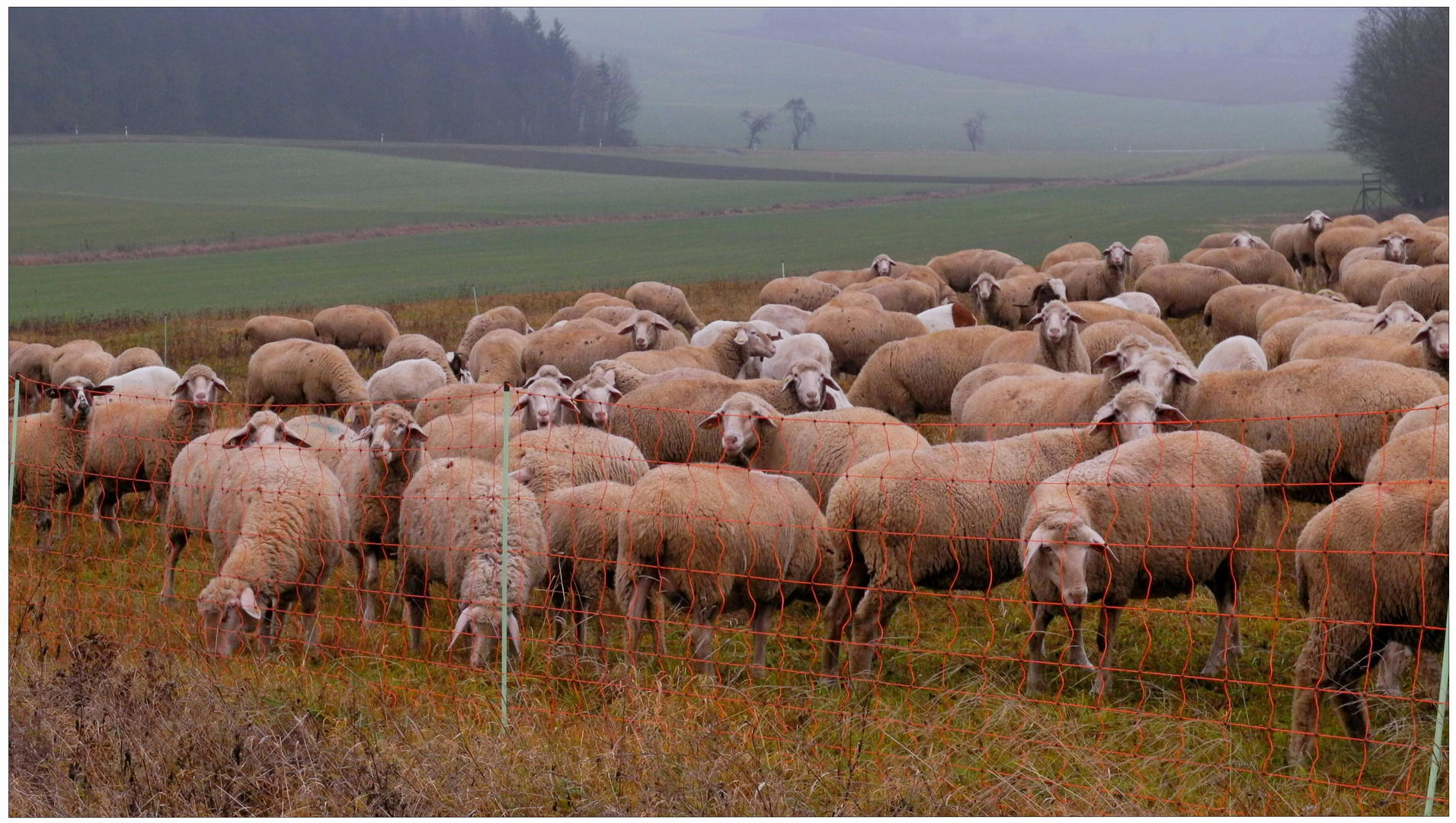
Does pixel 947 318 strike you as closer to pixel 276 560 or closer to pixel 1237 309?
pixel 1237 309

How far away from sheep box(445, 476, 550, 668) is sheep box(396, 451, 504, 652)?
0.5 inches

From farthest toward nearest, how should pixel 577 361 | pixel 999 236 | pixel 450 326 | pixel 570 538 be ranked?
1. pixel 999 236
2. pixel 450 326
3. pixel 577 361
4. pixel 570 538

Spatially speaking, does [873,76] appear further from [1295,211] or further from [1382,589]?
[1382,589]

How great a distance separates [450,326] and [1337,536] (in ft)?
63.6

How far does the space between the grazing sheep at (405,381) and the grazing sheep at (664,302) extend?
6637mm

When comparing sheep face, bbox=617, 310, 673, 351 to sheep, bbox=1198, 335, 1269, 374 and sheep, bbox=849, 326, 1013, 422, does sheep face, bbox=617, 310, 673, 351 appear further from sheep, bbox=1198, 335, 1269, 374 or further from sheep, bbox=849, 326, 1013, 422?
sheep, bbox=1198, 335, 1269, 374

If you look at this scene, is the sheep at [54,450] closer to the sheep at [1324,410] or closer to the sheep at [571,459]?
the sheep at [571,459]

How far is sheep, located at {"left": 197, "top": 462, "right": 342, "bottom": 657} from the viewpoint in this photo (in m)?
6.58

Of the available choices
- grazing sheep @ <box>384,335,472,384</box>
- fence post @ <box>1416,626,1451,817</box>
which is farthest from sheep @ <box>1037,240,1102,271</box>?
fence post @ <box>1416,626,1451,817</box>

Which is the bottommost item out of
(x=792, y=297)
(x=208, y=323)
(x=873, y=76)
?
(x=208, y=323)

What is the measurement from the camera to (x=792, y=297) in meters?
19.4

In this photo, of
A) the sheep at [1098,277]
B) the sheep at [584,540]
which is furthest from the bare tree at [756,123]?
the sheep at [584,540]

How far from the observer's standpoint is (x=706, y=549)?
20.9 feet

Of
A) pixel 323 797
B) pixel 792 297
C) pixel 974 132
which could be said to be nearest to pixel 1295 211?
pixel 792 297
